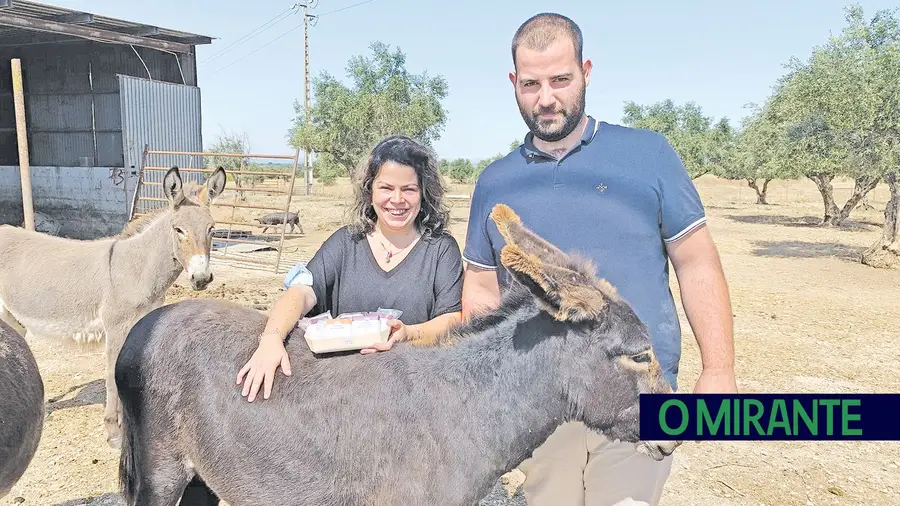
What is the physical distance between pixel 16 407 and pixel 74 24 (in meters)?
16.0

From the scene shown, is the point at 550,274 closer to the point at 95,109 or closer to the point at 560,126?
the point at 560,126

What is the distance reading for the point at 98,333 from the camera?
5969 millimetres

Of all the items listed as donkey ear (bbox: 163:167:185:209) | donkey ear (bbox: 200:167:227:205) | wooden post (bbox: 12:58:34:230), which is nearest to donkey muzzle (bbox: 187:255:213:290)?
donkey ear (bbox: 163:167:185:209)

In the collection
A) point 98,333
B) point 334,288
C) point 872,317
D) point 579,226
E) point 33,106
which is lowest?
point 872,317

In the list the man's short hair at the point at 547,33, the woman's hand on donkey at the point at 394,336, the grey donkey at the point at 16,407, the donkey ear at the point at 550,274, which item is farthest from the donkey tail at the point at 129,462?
the man's short hair at the point at 547,33

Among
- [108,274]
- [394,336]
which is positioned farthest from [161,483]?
[108,274]

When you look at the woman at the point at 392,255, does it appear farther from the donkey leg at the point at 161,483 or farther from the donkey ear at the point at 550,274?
the donkey leg at the point at 161,483

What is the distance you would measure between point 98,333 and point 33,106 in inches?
684

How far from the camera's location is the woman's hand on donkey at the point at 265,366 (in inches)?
97.0

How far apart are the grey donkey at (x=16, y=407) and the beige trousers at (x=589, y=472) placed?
2.48 metres

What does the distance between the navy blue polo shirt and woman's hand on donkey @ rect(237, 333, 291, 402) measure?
120cm

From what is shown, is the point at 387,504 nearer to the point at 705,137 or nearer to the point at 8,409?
the point at 8,409

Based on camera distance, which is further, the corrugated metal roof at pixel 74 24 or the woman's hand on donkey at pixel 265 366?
the corrugated metal roof at pixel 74 24

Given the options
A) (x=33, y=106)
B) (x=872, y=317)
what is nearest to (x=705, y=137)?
(x=872, y=317)
